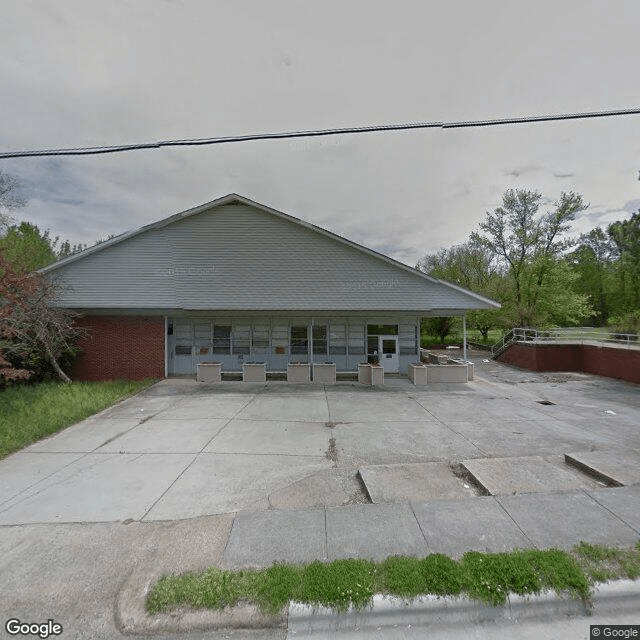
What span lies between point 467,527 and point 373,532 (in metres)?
1.18

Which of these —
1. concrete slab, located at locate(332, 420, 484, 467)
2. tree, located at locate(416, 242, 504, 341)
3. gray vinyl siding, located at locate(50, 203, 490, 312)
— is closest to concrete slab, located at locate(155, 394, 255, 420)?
concrete slab, located at locate(332, 420, 484, 467)

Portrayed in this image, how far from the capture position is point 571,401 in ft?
34.5

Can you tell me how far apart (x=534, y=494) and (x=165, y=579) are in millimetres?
4894

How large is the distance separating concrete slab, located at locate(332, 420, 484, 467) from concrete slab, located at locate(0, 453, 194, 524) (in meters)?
3.21

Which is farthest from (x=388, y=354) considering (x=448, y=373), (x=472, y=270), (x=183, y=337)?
(x=472, y=270)

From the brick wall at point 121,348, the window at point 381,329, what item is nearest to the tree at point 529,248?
the window at point 381,329

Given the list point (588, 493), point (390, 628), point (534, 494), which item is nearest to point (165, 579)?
point (390, 628)

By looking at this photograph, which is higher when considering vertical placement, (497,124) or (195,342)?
(497,124)

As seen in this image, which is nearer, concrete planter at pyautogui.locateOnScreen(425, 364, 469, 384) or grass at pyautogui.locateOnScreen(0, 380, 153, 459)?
grass at pyautogui.locateOnScreen(0, 380, 153, 459)

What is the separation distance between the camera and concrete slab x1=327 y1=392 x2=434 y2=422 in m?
8.54

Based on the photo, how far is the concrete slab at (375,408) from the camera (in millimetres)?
8539

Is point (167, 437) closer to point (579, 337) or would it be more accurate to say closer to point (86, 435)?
point (86, 435)

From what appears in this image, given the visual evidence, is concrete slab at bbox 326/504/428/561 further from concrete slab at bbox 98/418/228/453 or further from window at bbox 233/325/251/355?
window at bbox 233/325/251/355

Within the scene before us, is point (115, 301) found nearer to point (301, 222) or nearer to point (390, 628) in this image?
point (301, 222)
